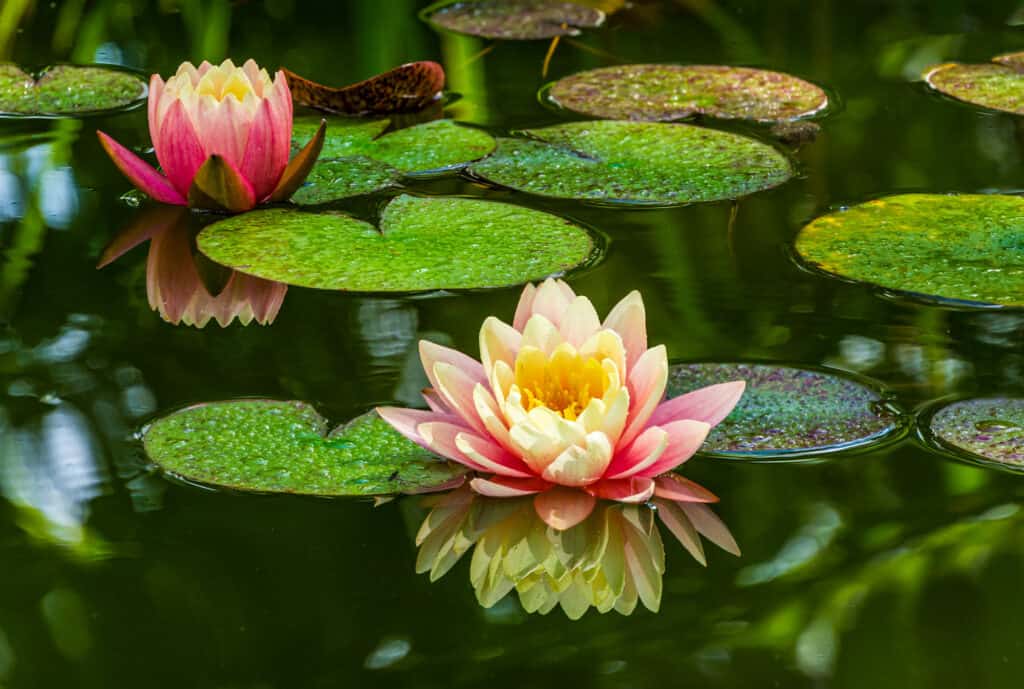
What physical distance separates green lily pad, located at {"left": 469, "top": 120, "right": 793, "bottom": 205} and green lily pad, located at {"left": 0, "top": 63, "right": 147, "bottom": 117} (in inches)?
33.3

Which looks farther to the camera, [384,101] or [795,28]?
[795,28]

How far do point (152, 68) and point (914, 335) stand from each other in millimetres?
1902

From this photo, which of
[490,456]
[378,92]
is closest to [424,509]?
[490,456]

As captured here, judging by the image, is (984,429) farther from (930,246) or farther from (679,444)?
(930,246)

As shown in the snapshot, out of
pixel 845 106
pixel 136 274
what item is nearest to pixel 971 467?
pixel 136 274

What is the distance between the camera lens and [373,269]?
7.05 feet

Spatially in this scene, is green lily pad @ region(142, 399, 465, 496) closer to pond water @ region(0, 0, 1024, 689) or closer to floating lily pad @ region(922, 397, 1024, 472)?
pond water @ region(0, 0, 1024, 689)

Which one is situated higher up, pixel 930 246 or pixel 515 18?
pixel 515 18

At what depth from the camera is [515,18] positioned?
361cm

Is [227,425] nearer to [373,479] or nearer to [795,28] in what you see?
[373,479]

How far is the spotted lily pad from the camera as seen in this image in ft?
9.70

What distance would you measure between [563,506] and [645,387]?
0.16 meters

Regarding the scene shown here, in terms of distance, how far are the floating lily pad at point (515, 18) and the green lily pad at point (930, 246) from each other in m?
1.36

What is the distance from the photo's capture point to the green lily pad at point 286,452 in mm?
1570
